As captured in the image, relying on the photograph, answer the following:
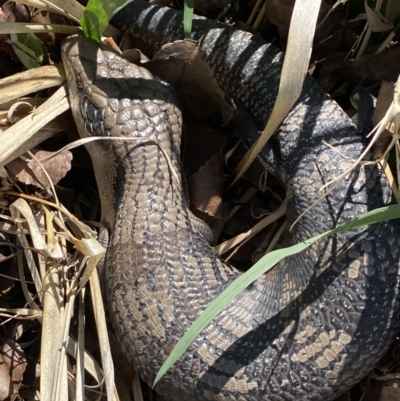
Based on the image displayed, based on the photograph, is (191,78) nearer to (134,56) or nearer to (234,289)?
Answer: (134,56)

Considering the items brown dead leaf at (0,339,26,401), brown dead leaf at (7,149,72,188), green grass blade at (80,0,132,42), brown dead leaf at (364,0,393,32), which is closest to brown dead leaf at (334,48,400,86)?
brown dead leaf at (364,0,393,32)

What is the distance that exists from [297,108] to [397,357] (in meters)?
1.12

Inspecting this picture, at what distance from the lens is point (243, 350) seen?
248 centimetres

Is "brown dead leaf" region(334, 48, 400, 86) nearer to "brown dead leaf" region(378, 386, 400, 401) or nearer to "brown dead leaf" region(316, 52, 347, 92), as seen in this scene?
"brown dead leaf" region(316, 52, 347, 92)

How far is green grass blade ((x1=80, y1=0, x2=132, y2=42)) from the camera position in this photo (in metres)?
2.49

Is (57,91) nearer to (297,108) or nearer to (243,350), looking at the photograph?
(297,108)

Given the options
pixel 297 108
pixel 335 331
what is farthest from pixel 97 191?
pixel 335 331

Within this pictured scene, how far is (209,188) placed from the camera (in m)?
2.96

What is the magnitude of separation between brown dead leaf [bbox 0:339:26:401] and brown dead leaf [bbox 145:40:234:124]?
1.29m

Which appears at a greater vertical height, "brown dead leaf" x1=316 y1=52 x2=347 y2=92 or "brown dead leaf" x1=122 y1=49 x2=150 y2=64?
"brown dead leaf" x1=316 y1=52 x2=347 y2=92

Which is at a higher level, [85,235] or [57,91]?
[57,91]

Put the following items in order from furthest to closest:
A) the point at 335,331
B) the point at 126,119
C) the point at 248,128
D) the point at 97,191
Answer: the point at 97,191 < the point at 248,128 < the point at 126,119 < the point at 335,331

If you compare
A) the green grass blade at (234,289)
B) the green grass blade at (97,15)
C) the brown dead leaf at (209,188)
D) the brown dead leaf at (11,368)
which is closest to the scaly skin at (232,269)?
the green grass blade at (97,15)

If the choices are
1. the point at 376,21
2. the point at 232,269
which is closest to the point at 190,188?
the point at 232,269
